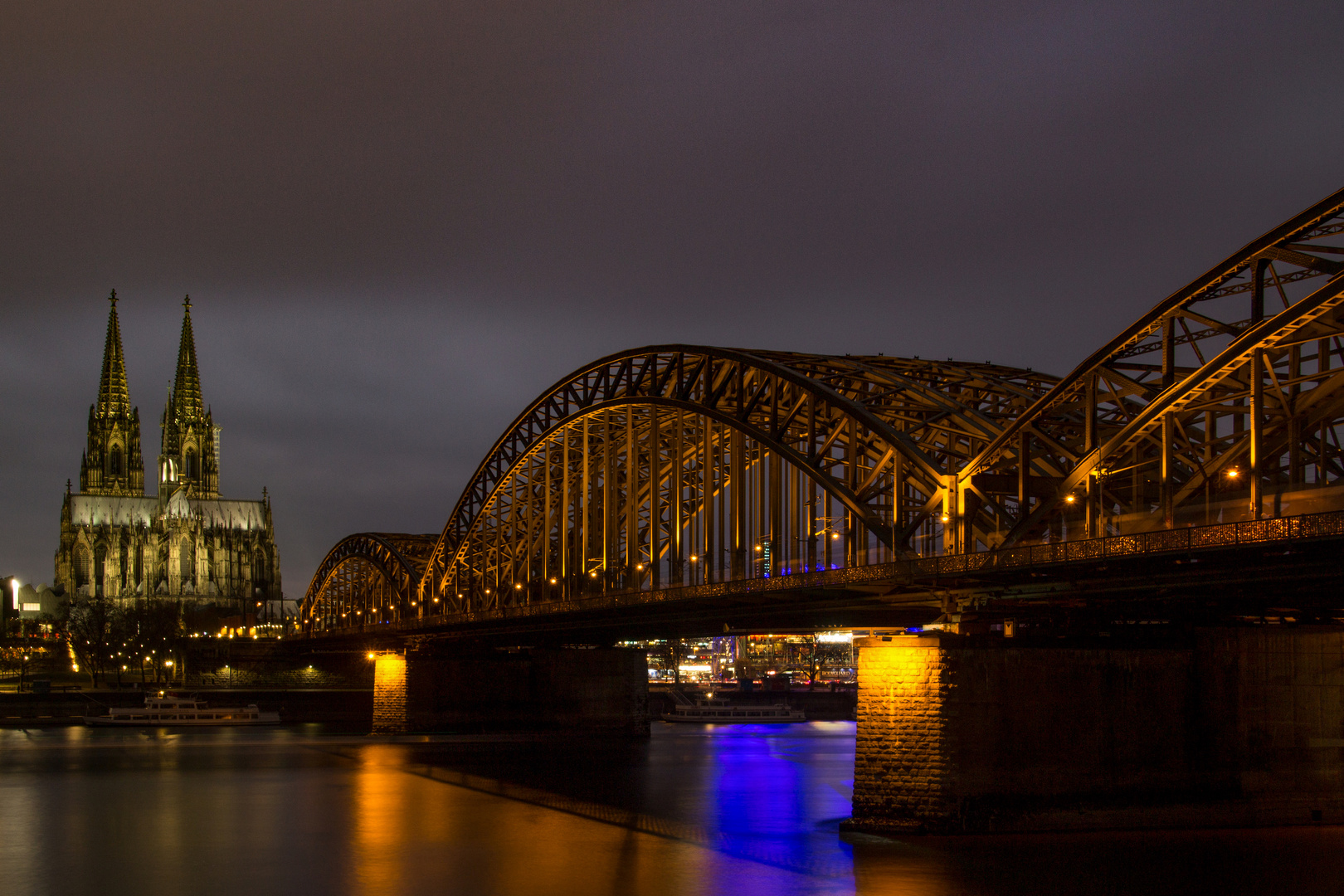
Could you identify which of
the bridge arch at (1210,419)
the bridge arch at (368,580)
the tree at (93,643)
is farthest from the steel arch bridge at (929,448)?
the tree at (93,643)

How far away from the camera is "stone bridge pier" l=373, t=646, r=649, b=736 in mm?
101562

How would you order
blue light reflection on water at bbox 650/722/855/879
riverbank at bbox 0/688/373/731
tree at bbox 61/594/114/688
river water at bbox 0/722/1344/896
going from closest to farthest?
1. river water at bbox 0/722/1344/896
2. blue light reflection on water at bbox 650/722/855/879
3. riverbank at bbox 0/688/373/731
4. tree at bbox 61/594/114/688

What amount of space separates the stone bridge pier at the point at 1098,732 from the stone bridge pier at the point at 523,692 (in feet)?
180

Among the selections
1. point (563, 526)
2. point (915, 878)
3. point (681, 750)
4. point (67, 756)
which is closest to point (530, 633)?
point (563, 526)

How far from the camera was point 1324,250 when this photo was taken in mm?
40938

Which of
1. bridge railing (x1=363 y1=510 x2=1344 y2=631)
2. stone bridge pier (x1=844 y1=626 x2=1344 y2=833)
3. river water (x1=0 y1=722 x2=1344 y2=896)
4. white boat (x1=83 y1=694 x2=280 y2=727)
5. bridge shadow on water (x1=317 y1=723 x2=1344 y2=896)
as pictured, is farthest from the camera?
white boat (x1=83 y1=694 x2=280 y2=727)

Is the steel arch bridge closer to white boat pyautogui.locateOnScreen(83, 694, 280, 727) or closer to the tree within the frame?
white boat pyautogui.locateOnScreen(83, 694, 280, 727)

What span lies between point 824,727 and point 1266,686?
279 ft

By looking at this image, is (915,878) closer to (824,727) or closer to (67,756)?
(67,756)

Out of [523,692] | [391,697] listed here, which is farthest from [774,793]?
[391,697]

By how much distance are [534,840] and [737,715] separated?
94.8 metres

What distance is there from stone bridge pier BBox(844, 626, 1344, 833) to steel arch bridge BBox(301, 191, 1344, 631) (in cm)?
443

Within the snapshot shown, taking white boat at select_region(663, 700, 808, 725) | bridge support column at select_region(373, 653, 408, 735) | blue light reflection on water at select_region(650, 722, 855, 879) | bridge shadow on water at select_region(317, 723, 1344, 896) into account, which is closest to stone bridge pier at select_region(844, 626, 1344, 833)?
bridge shadow on water at select_region(317, 723, 1344, 896)

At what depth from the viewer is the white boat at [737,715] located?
140m
